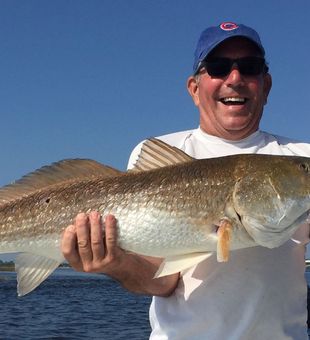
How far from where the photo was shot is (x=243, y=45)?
16.3ft

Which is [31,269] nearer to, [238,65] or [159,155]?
[159,155]

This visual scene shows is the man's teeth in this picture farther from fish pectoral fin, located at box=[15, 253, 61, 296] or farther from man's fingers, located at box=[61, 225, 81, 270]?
fish pectoral fin, located at box=[15, 253, 61, 296]

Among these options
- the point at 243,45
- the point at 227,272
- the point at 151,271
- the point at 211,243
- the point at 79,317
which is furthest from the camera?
the point at 79,317

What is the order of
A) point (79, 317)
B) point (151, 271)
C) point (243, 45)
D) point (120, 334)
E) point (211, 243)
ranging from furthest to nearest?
1. point (79, 317)
2. point (120, 334)
3. point (243, 45)
4. point (151, 271)
5. point (211, 243)

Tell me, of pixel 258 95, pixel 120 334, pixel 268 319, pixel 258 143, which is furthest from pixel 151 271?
pixel 120 334

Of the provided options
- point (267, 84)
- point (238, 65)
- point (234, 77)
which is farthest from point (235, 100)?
point (267, 84)

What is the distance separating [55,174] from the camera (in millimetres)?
4531

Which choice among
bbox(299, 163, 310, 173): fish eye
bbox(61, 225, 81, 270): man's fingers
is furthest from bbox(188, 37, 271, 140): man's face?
bbox(61, 225, 81, 270): man's fingers

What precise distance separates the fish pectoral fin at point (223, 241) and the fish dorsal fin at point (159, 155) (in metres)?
0.69

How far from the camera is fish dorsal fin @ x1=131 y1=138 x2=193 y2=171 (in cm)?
429

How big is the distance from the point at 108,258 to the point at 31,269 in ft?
2.33

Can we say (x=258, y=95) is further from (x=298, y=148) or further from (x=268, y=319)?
(x=268, y=319)

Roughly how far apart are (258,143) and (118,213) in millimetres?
1381

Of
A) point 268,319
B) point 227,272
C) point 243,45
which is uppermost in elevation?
point 243,45
